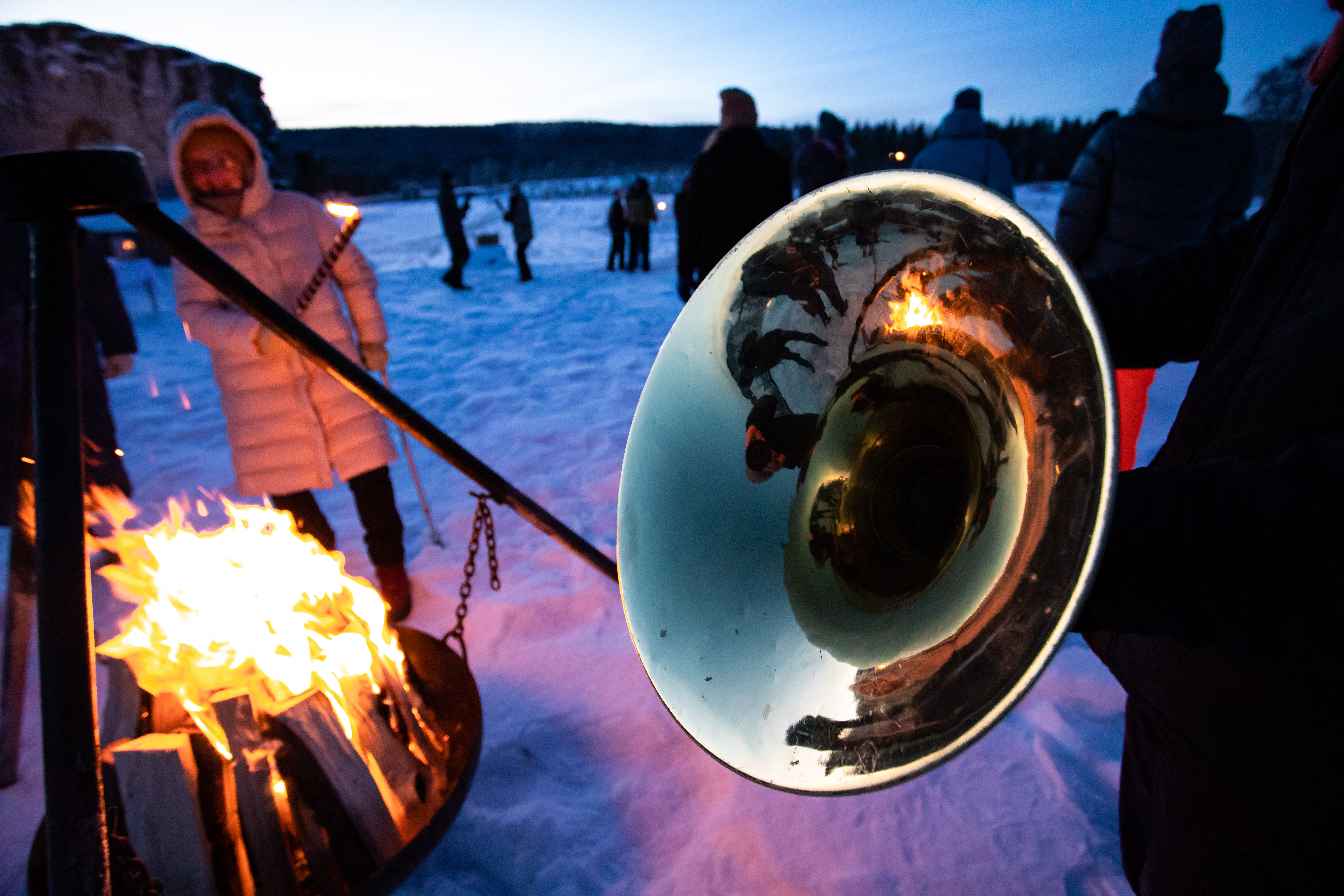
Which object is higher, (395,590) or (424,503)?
(424,503)

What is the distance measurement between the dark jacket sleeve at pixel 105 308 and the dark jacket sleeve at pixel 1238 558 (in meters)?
3.76

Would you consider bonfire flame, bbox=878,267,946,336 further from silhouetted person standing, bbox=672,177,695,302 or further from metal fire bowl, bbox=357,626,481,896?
silhouetted person standing, bbox=672,177,695,302

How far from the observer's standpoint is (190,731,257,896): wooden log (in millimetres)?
1296

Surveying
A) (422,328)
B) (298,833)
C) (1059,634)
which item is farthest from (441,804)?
(422,328)

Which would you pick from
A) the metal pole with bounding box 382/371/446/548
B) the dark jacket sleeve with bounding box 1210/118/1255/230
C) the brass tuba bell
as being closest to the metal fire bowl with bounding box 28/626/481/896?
the brass tuba bell

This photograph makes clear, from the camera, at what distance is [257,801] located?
1.34 metres

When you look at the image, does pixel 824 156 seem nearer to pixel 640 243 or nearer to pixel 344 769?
pixel 344 769

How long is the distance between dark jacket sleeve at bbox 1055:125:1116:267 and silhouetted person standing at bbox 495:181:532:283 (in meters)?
7.50

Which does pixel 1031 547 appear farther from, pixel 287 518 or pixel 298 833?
pixel 287 518

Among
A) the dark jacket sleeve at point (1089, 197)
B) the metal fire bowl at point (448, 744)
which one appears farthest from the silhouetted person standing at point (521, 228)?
the metal fire bowl at point (448, 744)

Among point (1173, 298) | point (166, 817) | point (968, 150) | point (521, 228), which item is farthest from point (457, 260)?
point (1173, 298)

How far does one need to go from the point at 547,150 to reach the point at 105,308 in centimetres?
5964

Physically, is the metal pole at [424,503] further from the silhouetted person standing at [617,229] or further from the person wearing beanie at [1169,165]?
the silhouetted person standing at [617,229]

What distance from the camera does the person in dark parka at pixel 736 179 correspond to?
3684 millimetres
